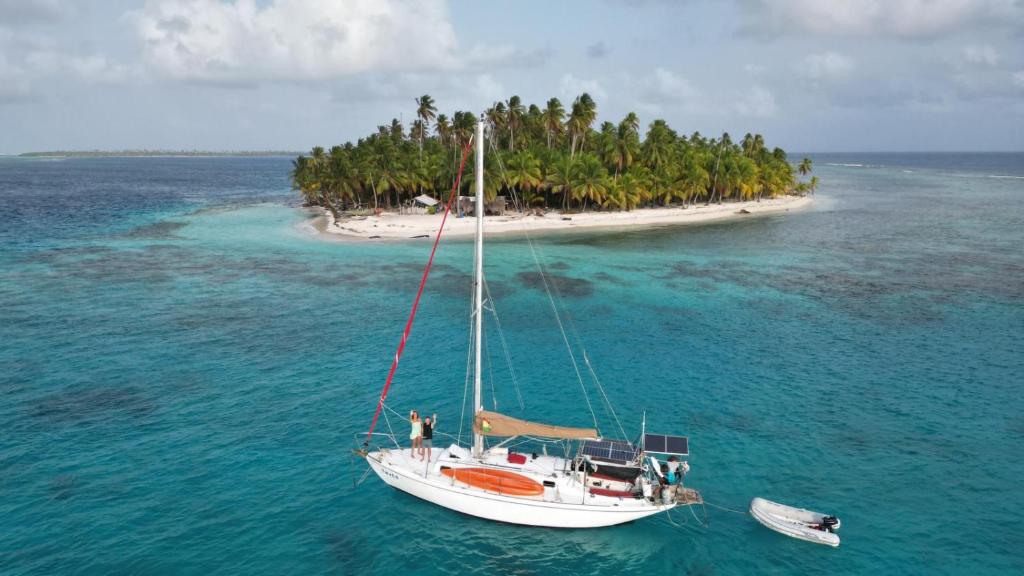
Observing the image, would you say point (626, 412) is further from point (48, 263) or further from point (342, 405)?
point (48, 263)

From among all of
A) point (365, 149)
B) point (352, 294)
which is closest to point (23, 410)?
point (352, 294)

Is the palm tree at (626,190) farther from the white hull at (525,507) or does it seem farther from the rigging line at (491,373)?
the white hull at (525,507)

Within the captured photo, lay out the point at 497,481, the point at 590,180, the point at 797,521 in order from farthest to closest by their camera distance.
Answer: the point at 590,180 → the point at 497,481 → the point at 797,521

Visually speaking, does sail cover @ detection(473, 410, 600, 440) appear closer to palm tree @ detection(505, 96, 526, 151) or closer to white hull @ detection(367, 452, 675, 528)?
white hull @ detection(367, 452, 675, 528)

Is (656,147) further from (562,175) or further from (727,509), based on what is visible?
(727,509)

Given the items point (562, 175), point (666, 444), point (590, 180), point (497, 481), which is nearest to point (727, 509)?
point (666, 444)

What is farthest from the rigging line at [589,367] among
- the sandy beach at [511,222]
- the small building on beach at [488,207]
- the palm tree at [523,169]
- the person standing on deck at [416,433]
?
the small building on beach at [488,207]

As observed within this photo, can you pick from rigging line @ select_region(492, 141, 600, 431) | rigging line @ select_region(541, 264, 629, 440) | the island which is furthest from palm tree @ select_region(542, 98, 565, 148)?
rigging line @ select_region(541, 264, 629, 440)

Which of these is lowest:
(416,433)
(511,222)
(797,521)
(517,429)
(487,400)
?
(797,521)
